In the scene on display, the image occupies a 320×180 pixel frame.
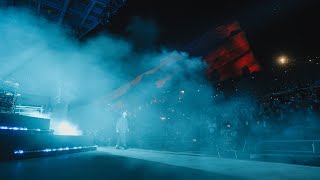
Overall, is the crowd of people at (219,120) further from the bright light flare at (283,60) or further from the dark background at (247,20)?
the dark background at (247,20)

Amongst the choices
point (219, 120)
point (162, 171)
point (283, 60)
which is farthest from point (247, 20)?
point (162, 171)

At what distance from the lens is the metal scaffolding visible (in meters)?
9.03

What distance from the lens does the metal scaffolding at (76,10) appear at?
9.03 m

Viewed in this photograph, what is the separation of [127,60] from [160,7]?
193 inches

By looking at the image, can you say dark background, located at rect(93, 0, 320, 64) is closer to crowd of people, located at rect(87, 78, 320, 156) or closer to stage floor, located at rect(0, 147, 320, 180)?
crowd of people, located at rect(87, 78, 320, 156)

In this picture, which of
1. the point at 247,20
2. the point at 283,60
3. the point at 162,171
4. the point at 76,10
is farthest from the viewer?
the point at 76,10

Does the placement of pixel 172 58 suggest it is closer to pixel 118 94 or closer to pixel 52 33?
pixel 52 33

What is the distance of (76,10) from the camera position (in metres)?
9.66

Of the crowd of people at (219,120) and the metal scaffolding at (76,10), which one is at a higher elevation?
the metal scaffolding at (76,10)

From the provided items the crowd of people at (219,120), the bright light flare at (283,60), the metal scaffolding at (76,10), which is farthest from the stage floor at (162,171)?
the metal scaffolding at (76,10)

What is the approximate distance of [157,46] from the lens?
984 cm

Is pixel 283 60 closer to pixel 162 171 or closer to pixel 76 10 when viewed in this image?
pixel 162 171

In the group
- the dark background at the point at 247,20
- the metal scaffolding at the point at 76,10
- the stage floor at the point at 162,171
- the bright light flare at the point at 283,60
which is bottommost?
the stage floor at the point at 162,171

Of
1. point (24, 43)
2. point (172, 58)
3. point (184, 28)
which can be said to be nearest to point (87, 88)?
point (24, 43)
